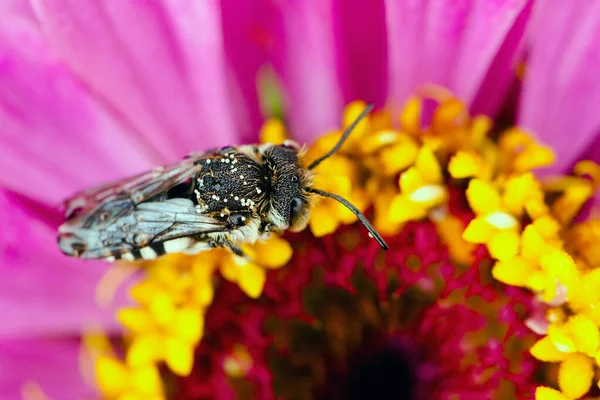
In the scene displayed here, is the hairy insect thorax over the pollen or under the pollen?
over

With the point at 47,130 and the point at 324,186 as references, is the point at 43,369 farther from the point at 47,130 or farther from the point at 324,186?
the point at 324,186

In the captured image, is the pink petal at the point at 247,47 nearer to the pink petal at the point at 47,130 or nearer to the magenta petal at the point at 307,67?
the magenta petal at the point at 307,67

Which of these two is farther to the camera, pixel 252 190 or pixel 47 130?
pixel 47 130

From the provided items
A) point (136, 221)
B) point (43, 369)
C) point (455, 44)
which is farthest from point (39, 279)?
point (455, 44)

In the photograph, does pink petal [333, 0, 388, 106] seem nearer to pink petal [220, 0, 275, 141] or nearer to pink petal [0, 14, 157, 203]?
pink petal [220, 0, 275, 141]

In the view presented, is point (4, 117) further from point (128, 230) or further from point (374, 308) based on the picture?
point (374, 308)

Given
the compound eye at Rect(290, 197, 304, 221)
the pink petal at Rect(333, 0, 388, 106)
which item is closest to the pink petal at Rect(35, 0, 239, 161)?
the pink petal at Rect(333, 0, 388, 106)

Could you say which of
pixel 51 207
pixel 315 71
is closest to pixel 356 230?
pixel 315 71

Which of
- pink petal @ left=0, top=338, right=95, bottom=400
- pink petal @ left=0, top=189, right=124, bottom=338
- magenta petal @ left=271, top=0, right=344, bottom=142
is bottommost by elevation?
pink petal @ left=0, top=338, right=95, bottom=400
